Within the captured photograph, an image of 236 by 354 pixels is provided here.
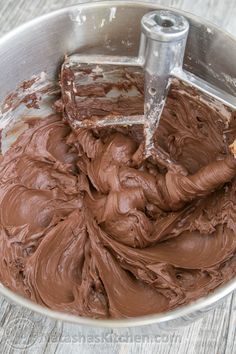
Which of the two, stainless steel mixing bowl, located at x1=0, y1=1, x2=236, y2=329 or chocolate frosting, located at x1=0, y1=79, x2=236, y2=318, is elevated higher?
stainless steel mixing bowl, located at x1=0, y1=1, x2=236, y2=329

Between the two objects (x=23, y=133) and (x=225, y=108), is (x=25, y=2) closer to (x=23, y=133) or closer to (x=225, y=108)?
(x=23, y=133)

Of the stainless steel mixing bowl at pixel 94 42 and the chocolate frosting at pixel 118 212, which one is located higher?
the stainless steel mixing bowl at pixel 94 42

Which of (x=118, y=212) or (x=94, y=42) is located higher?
(x=94, y=42)

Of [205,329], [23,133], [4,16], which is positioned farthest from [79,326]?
[4,16]
